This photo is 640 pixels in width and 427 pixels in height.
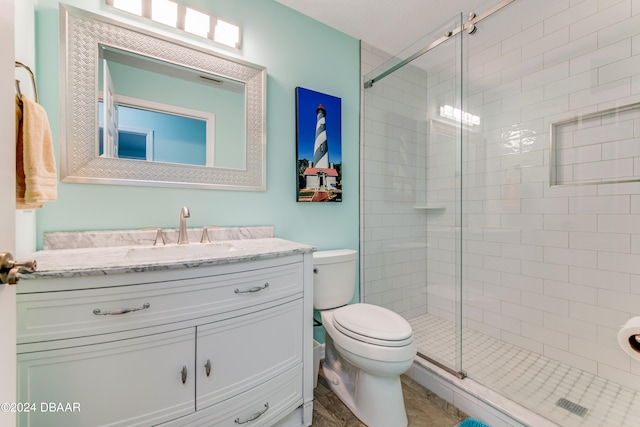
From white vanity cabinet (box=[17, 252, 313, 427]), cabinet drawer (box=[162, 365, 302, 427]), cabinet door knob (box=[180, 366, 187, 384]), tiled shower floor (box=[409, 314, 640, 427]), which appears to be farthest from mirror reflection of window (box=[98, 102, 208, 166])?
tiled shower floor (box=[409, 314, 640, 427])

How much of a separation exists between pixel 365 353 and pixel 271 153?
1.29m

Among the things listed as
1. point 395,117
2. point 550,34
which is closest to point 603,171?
point 550,34

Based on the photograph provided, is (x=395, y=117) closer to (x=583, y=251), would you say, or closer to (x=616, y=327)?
(x=583, y=251)

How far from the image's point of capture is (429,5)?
Result: 5.88 feet

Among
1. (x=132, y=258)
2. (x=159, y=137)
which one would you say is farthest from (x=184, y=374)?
(x=159, y=137)

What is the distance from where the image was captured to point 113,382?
860 millimetres

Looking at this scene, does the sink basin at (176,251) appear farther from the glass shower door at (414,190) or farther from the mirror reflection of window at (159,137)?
the glass shower door at (414,190)

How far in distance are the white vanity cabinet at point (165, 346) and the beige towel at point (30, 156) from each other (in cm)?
25

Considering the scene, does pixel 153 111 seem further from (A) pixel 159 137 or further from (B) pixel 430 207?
(B) pixel 430 207

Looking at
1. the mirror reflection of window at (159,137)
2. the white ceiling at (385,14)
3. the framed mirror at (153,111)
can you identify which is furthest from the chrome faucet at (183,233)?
the white ceiling at (385,14)

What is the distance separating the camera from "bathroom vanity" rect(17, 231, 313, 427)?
79 centimetres

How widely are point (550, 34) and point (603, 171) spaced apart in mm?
973

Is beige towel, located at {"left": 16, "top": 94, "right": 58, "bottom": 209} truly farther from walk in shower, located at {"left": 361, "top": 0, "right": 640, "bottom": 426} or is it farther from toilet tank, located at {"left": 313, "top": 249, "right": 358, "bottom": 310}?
walk in shower, located at {"left": 361, "top": 0, "right": 640, "bottom": 426}

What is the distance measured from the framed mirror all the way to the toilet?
831mm
